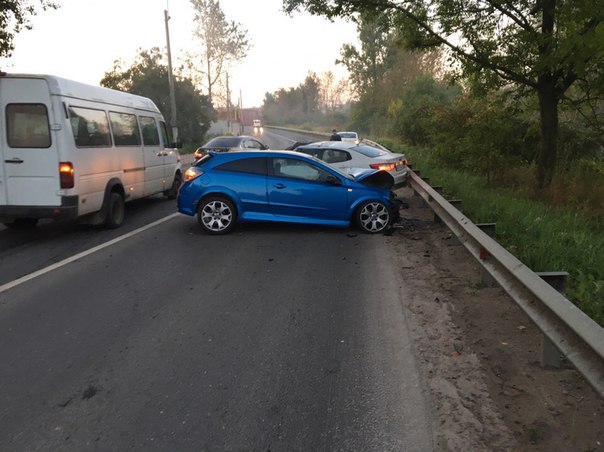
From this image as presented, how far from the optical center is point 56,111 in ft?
25.8

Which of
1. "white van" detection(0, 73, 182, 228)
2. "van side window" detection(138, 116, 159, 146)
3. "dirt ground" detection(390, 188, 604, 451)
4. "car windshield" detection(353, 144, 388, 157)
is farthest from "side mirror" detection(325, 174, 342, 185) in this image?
"van side window" detection(138, 116, 159, 146)

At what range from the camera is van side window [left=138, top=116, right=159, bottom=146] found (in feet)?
37.2

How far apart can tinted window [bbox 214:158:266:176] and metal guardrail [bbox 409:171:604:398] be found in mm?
4570

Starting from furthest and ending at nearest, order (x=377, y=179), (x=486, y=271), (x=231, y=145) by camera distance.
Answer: (x=231, y=145) < (x=377, y=179) < (x=486, y=271)

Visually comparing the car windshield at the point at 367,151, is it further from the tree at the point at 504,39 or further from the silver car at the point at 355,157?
the tree at the point at 504,39

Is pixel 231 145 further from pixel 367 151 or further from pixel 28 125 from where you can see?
pixel 28 125

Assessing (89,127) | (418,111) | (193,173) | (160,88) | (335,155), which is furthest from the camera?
(160,88)

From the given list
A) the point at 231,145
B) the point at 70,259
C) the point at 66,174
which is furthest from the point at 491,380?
the point at 231,145

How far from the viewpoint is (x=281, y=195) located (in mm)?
8992

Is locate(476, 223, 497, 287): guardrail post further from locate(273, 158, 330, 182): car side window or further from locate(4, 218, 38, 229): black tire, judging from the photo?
locate(4, 218, 38, 229): black tire

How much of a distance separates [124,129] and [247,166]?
2.93 m

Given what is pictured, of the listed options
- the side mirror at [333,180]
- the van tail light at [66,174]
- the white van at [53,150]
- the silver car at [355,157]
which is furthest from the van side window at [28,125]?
the silver car at [355,157]

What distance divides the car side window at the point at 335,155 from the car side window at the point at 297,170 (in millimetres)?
3624

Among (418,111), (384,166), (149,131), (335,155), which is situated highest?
(418,111)
